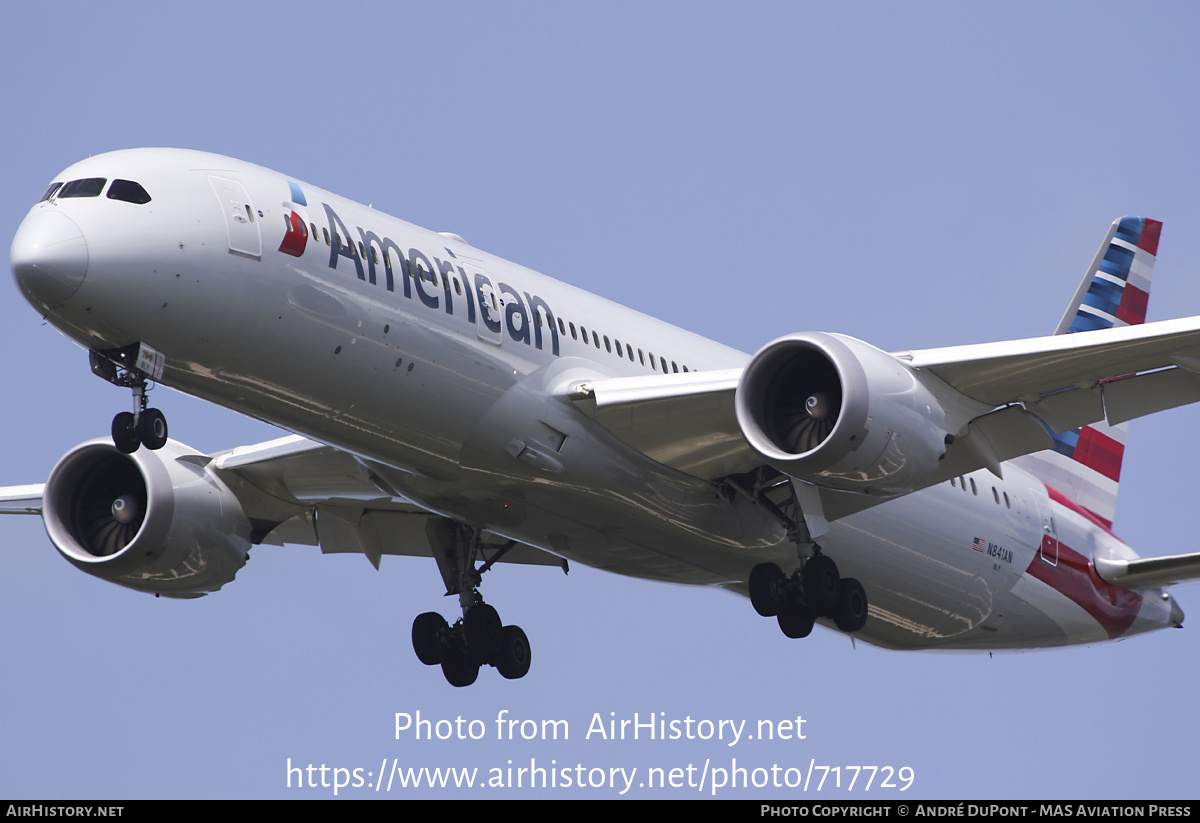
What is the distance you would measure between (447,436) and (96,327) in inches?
184

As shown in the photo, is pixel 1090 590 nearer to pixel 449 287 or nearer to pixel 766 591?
pixel 766 591

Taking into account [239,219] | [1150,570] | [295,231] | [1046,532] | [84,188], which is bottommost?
[1150,570]

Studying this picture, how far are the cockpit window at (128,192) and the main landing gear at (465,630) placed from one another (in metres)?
8.35

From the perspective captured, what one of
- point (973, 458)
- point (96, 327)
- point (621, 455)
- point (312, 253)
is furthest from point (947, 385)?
point (96, 327)

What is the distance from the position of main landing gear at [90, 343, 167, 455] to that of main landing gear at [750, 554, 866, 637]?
9047 mm

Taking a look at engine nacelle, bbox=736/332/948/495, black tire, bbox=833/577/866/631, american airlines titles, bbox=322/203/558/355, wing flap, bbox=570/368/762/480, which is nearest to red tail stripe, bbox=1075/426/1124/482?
black tire, bbox=833/577/866/631

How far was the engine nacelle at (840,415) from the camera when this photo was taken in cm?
2036

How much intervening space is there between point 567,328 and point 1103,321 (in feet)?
50.6

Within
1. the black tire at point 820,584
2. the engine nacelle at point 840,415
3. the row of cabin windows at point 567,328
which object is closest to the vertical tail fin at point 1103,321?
the black tire at point 820,584

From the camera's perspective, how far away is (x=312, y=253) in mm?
19672

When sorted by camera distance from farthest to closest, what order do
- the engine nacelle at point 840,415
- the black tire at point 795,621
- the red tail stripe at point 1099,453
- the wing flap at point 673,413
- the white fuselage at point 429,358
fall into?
1. the red tail stripe at point 1099,453
2. the black tire at point 795,621
3. the wing flap at point 673,413
4. the engine nacelle at point 840,415
5. the white fuselage at point 429,358

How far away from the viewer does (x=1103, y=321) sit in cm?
3347

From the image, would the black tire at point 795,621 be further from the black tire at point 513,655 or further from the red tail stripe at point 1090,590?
the red tail stripe at point 1090,590

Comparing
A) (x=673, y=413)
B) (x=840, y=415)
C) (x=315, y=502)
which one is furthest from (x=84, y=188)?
(x=840, y=415)
